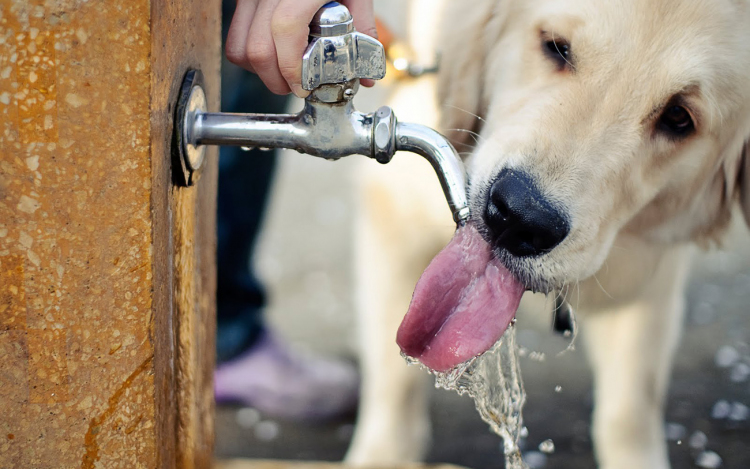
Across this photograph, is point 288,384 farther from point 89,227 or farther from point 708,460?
point 89,227

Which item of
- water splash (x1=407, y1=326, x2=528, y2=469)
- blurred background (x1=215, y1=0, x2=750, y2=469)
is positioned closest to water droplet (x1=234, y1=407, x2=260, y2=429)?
blurred background (x1=215, y1=0, x2=750, y2=469)

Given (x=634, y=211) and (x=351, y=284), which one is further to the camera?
(x=351, y=284)

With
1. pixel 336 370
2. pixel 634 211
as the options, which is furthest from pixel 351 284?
pixel 634 211

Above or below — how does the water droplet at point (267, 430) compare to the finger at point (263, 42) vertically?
below

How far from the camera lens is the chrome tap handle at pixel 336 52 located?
836 mm

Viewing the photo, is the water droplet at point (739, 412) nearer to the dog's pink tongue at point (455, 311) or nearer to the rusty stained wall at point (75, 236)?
the dog's pink tongue at point (455, 311)

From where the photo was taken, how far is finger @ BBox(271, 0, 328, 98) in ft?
2.80

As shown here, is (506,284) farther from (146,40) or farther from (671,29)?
(146,40)

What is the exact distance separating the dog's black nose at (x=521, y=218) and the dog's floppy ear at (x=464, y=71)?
1.37ft

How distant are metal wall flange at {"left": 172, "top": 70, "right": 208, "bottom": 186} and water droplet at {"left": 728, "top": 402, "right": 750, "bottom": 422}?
1.98 meters

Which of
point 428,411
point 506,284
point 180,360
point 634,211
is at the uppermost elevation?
point 634,211

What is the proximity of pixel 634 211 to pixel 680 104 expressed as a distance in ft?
0.75

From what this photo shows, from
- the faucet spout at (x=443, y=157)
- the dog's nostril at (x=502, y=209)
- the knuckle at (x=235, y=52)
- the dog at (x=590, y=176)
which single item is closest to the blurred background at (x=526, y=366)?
the dog at (x=590, y=176)

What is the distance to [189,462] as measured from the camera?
1.11 meters
